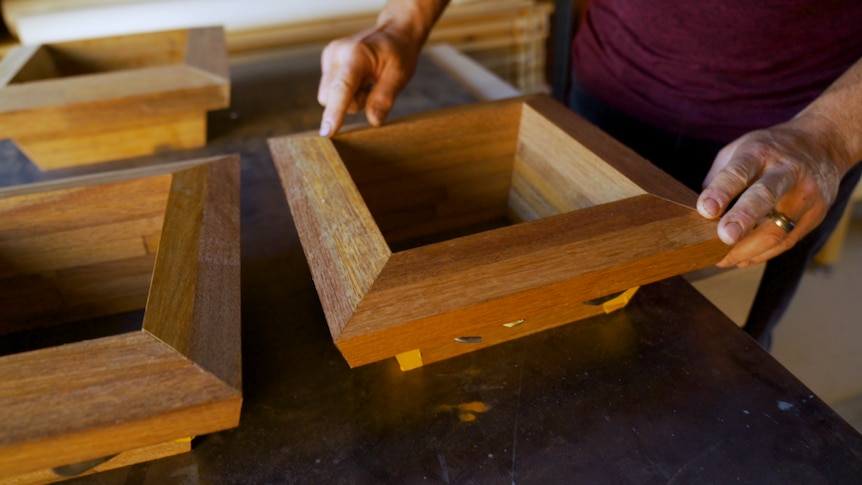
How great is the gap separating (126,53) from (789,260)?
1.60 metres

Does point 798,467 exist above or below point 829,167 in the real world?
below

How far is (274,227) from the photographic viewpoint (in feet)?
3.16

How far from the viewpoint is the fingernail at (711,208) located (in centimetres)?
64

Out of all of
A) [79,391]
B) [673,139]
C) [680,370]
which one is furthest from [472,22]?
→ [79,391]

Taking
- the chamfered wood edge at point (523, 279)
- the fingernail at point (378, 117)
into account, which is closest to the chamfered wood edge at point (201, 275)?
the chamfered wood edge at point (523, 279)

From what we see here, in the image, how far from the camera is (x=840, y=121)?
785mm

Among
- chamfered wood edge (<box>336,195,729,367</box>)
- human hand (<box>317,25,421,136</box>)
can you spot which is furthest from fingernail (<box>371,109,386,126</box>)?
chamfered wood edge (<box>336,195,729,367</box>)

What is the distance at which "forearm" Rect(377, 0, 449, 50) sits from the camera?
1.13 meters

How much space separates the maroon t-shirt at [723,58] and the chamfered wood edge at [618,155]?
9.3 inches

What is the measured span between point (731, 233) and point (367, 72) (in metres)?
0.67

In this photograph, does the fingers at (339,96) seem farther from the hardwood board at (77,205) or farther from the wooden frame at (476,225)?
the hardwood board at (77,205)

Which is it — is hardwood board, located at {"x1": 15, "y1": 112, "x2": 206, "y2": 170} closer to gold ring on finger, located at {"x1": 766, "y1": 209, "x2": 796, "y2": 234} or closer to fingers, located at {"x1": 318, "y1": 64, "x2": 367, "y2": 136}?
fingers, located at {"x1": 318, "y1": 64, "x2": 367, "y2": 136}

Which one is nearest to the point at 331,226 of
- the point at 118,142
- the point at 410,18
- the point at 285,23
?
the point at 410,18

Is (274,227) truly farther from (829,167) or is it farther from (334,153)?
(829,167)
